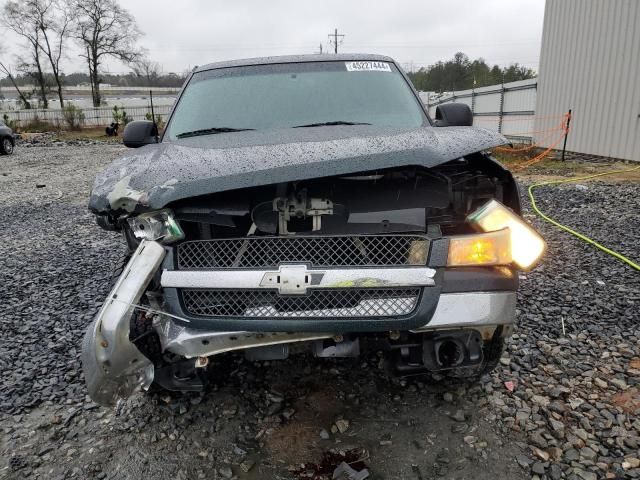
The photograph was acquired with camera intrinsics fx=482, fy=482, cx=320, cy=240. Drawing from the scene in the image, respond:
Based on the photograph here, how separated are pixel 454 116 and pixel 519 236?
164 cm

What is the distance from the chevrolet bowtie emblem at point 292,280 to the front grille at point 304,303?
0.05 m

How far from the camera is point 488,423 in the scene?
2232 millimetres

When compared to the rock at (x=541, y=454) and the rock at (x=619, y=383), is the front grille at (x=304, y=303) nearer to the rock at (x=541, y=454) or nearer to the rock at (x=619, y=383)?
the rock at (x=541, y=454)

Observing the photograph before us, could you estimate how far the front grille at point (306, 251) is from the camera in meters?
1.94

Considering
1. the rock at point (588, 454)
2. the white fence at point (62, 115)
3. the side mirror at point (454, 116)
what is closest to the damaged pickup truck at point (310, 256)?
the rock at point (588, 454)

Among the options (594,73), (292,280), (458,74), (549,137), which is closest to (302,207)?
(292,280)

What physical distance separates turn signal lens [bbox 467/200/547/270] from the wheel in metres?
18.4

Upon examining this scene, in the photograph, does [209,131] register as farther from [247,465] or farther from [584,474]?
[584,474]

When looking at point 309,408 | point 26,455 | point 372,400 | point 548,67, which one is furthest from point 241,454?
point 548,67

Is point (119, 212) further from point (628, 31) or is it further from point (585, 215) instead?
point (628, 31)

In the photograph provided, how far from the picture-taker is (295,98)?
3199 millimetres

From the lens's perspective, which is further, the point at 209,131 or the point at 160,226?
the point at 209,131

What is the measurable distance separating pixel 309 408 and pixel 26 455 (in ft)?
4.20

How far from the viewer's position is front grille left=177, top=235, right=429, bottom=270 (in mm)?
1941
